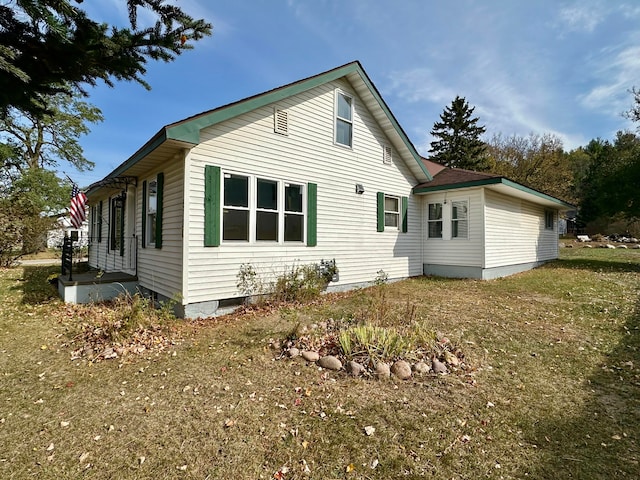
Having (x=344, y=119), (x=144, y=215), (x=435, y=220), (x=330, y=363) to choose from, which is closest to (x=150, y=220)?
(x=144, y=215)

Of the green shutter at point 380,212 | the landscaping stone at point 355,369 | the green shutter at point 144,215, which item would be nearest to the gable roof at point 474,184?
the green shutter at point 380,212

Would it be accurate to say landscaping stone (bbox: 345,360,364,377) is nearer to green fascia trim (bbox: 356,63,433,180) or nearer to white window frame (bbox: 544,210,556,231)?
green fascia trim (bbox: 356,63,433,180)

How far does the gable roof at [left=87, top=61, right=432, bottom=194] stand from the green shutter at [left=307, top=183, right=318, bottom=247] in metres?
2.23

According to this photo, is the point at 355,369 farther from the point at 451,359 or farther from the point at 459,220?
the point at 459,220

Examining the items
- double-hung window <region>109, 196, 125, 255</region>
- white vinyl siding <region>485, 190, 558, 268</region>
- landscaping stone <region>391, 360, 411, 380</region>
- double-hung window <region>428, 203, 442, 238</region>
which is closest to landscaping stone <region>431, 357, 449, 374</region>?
landscaping stone <region>391, 360, 411, 380</region>

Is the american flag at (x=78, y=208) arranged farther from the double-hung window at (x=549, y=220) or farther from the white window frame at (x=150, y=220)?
the double-hung window at (x=549, y=220)

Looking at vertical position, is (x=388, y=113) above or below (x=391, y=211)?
above

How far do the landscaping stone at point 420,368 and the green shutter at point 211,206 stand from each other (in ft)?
14.3

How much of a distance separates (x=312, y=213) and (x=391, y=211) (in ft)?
12.0

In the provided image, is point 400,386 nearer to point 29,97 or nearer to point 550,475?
point 550,475

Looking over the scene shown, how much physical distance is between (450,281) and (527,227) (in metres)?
5.80

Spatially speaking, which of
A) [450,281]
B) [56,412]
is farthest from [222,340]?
[450,281]

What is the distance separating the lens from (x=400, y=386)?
3.48 metres

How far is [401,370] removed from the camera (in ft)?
12.1
